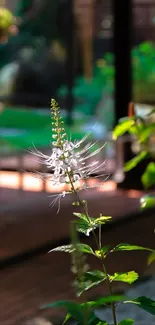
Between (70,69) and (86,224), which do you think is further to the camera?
(70,69)

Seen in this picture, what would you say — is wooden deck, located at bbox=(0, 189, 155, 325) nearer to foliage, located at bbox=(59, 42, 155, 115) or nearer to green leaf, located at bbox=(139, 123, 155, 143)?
foliage, located at bbox=(59, 42, 155, 115)

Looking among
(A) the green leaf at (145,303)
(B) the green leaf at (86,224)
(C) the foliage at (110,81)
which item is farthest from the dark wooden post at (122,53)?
(A) the green leaf at (145,303)

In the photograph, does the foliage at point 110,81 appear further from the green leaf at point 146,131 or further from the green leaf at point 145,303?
the green leaf at point 145,303

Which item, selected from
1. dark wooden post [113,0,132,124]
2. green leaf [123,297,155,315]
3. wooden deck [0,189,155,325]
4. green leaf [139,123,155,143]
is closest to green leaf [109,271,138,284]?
green leaf [123,297,155,315]

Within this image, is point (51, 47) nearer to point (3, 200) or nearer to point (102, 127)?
point (102, 127)

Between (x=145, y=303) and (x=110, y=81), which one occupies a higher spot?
(x=110, y=81)

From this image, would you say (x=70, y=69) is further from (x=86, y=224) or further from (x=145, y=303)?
(x=145, y=303)

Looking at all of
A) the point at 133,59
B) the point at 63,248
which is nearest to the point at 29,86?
the point at 133,59

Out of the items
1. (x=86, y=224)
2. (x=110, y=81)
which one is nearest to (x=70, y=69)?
(x=110, y=81)
